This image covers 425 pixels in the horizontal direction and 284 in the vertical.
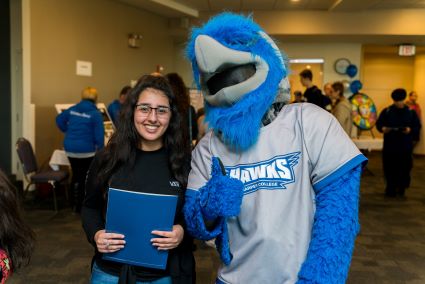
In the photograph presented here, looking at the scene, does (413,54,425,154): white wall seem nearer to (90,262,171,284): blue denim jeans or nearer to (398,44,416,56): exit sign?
(398,44,416,56): exit sign

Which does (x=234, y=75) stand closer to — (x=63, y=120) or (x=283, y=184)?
(x=283, y=184)

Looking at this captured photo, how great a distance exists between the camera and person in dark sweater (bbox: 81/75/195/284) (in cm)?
154

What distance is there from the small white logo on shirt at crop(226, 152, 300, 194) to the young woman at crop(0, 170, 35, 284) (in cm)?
70

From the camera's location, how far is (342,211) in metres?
1.15

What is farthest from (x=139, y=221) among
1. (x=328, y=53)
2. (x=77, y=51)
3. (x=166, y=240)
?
(x=328, y=53)

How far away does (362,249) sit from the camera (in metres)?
4.03

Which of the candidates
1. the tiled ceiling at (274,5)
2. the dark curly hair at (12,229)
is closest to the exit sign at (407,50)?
the tiled ceiling at (274,5)

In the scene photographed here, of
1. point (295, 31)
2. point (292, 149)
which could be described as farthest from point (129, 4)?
point (292, 149)

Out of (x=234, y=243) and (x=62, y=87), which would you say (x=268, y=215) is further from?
(x=62, y=87)

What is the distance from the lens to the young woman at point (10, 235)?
1334mm

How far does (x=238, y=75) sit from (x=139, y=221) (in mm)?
565

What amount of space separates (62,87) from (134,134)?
528 cm

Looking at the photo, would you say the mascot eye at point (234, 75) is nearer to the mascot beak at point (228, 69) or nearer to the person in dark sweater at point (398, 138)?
the mascot beak at point (228, 69)

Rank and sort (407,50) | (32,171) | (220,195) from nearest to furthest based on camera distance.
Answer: (220,195)
(32,171)
(407,50)
